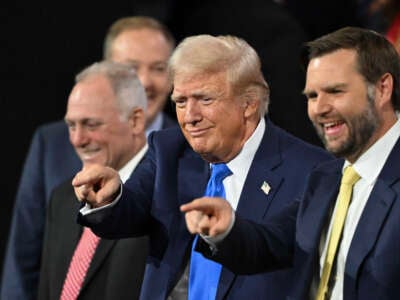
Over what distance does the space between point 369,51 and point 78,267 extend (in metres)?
1.55

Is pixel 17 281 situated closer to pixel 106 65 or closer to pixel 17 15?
pixel 106 65

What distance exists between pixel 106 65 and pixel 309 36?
1843mm

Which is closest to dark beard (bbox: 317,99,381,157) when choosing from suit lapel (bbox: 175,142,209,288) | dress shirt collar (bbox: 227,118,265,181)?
dress shirt collar (bbox: 227,118,265,181)

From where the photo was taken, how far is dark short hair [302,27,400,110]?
3445 mm

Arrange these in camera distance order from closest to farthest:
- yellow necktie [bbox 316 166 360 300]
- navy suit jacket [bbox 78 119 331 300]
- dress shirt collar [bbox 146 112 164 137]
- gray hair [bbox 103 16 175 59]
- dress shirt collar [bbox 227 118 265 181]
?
yellow necktie [bbox 316 166 360 300] < navy suit jacket [bbox 78 119 331 300] < dress shirt collar [bbox 227 118 265 181] < dress shirt collar [bbox 146 112 164 137] < gray hair [bbox 103 16 175 59]

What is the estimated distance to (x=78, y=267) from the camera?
175 inches

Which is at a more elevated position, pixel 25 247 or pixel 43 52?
pixel 43 52

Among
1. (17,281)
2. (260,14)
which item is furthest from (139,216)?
(260,14)

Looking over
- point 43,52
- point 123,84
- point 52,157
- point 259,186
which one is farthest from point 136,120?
point 43,52

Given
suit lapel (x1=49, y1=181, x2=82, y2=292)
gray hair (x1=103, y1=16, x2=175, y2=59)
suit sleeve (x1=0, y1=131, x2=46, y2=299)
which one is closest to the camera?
suit lapel (x1=49, y1=181, x2=82, y2=292)

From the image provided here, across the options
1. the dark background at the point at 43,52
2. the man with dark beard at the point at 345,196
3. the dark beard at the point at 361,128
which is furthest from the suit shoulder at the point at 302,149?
the dark background at the point at 43,52

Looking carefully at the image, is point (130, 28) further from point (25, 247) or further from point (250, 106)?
point (250, 106)

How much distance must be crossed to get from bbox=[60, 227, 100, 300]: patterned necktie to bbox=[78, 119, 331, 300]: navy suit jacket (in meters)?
0.57

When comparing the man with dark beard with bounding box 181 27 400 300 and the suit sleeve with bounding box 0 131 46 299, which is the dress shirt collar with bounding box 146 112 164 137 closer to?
the suit sleeve with bounding box 0 131 46 299
